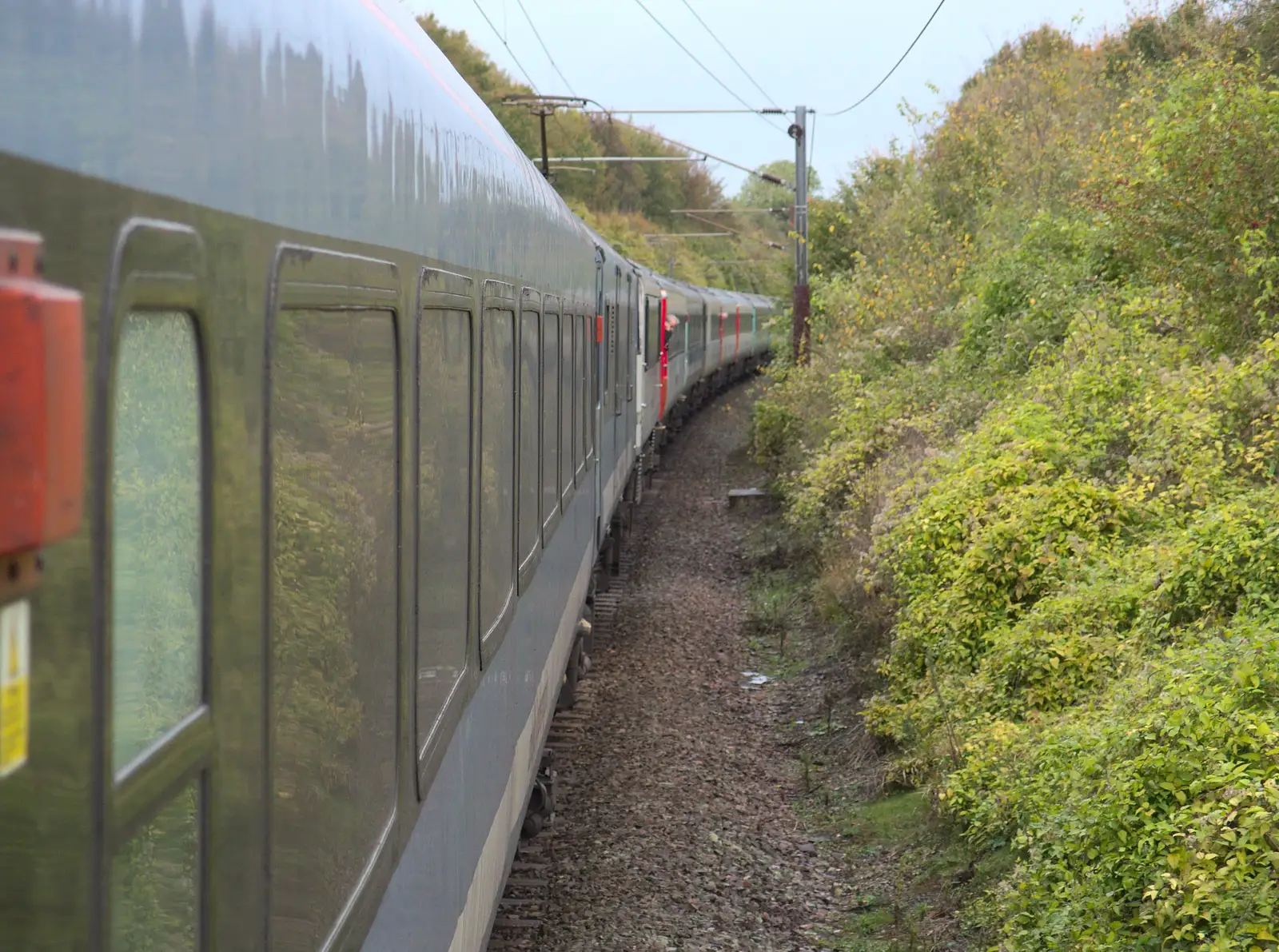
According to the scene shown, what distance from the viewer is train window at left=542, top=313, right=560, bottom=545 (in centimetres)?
645

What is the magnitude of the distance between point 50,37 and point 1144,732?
15.4 feet

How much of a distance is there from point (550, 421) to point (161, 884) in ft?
17.6

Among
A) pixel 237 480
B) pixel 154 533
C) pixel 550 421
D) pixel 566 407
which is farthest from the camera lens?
pixel 566 407

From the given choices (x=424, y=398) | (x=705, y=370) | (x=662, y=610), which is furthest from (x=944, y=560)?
(x=705, y=370)

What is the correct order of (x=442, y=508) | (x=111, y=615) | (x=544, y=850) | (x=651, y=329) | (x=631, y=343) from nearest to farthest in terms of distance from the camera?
(x=111, y=615) < (x=442, y=508) < (x=544, y=850) < (x=631, y=343) < (x=651, y=329)

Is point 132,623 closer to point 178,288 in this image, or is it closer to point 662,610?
point 178,288

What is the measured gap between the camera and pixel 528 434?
19.0ft

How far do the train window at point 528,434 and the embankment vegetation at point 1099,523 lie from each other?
234 centimetres

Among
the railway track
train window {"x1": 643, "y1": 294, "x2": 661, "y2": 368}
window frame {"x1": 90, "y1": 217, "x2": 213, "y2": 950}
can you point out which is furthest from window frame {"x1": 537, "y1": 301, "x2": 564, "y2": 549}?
train window {"x1": 643, "y1": 294, "x2": 661, "y2": 368}

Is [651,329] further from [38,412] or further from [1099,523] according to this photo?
[38,412]

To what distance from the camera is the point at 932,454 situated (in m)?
10.4

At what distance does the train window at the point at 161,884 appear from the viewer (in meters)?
1.36

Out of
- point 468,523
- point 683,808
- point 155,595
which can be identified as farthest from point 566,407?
point 155,595

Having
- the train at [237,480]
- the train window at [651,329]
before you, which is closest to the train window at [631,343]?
the train window at [651,329]
